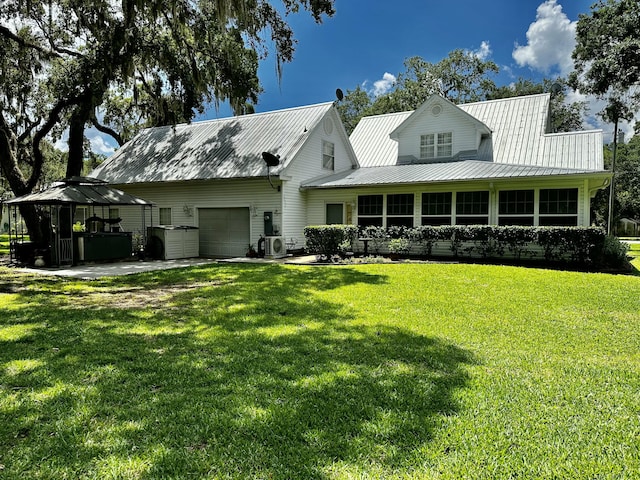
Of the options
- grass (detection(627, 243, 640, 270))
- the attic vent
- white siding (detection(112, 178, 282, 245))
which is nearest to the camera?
grass (detection(627, 243, 640, 270))

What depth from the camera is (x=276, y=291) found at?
26.0 feet

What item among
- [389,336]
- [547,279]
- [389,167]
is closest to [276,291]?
[389,336]

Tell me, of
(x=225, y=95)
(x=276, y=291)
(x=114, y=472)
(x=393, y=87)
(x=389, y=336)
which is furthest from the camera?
(x=393, y=87)

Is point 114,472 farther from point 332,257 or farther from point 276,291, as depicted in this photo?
point 332,257

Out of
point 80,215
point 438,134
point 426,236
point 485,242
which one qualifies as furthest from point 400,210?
point 80,215

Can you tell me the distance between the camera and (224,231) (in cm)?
1614

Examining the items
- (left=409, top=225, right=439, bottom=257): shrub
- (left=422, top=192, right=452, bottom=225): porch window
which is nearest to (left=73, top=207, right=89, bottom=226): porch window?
(left=409, top=225, right=439, bottom=257): shrub

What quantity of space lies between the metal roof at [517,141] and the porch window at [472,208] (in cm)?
253

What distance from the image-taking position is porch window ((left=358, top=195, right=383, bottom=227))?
1535 cm

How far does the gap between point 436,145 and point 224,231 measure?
9.78m

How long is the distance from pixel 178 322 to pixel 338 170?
13428 millimetres

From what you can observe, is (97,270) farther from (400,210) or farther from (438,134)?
(438,134)

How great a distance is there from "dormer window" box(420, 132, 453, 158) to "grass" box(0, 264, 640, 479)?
11099mm

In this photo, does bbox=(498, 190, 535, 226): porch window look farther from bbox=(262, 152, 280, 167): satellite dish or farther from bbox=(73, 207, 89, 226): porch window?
bbox=(73, 207, 89, 226): porch window
